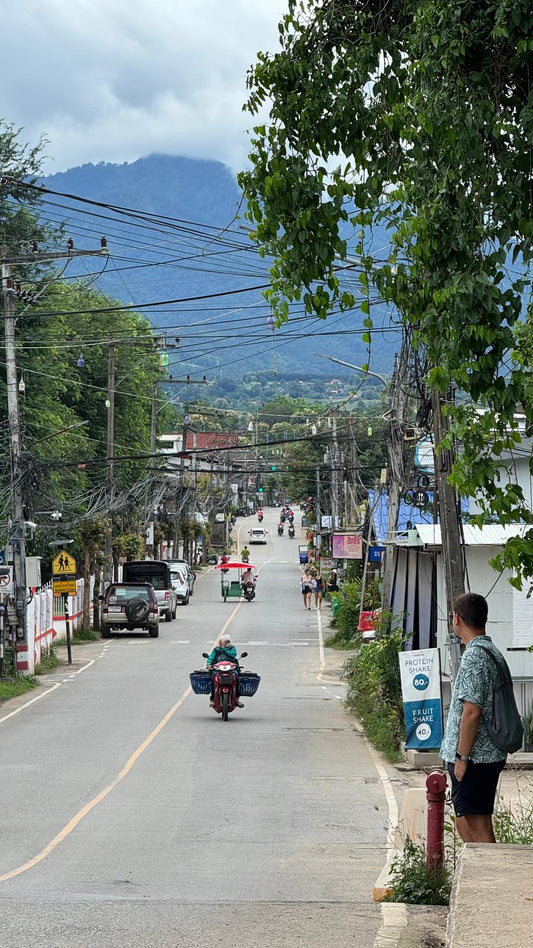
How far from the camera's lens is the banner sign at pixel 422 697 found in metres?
17.4

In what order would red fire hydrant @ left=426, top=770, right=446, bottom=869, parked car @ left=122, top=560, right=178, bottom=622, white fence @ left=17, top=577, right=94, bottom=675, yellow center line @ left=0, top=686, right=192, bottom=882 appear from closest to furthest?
1. red fire hydrant @ left=426, top=770, right=446, bottom=869
2. yellow center line @ left=0, top=686, right=192, bottom=882
3. white fence @ left=17, top=577, right=94, bottom=675
4. parked car @ left=122, top=560, right=178, bottom=622

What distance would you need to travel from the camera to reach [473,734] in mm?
7539

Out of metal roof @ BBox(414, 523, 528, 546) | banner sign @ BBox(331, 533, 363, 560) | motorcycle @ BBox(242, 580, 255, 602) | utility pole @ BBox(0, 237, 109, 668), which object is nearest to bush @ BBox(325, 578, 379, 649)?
banner sign @ BBox(331, 533, 363, 560)

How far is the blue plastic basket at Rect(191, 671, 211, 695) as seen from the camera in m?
22.4

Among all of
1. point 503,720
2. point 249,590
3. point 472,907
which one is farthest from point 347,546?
point 472,907

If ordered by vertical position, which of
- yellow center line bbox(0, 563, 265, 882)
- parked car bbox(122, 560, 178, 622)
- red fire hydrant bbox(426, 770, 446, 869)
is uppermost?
parked car bbox(122, 560, 178, 622)

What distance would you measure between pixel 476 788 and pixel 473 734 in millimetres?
405

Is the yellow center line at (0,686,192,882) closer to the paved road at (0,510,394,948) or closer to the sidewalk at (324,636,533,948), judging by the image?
the paved road at (0,510,394,948)

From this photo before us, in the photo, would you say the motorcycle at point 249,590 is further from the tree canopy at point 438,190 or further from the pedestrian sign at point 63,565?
the tree canopy at point 438,190

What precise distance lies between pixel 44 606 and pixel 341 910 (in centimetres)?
2698

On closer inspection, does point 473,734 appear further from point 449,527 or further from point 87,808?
point 87,808

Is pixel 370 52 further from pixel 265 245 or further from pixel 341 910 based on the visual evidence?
pixel 341 910

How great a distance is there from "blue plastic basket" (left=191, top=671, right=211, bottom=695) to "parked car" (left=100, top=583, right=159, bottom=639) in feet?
62.9

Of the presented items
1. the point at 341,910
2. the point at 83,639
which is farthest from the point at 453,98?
the point at 83,639
